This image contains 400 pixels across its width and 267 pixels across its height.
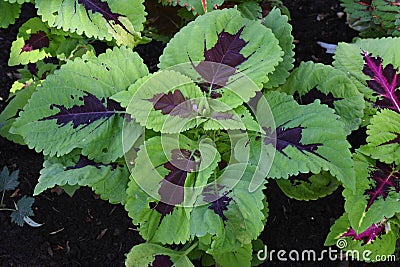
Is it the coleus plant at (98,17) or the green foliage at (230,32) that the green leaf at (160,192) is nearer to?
the green foliage at (230,32)

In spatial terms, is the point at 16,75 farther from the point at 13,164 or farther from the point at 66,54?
the point at 66,54

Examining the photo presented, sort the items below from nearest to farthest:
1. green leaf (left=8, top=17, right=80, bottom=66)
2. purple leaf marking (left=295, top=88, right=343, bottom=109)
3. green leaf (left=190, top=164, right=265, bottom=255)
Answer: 1. green leaf (left=190, top=164, right=265, bottom=255)
2. purple leaf marking (left=295, top=88, right=343, bottom=109)
3. green leaf (left=8, top=17, right=80, bottom=66)

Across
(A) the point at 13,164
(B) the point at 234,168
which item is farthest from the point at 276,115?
(A) the point at 13,164

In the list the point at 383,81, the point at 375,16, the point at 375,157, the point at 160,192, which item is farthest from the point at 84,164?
the point at 375,16

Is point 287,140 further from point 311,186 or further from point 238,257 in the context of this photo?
point 238,257

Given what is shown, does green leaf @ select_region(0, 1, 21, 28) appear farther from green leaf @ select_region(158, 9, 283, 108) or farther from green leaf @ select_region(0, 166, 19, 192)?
green leaf @ select_region(158, 9, 283, 108)

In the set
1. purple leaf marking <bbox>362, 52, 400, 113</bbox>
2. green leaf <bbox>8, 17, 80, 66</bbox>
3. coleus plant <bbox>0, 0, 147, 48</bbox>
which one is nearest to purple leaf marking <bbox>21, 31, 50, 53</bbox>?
green leaf <bbox>8, 17, 80, 66</bbox>
